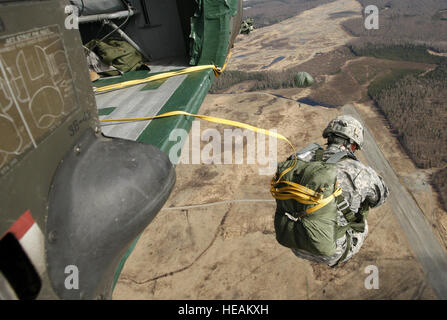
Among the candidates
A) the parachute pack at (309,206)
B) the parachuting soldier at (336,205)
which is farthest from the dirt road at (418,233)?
the parachute pack at (309,206)

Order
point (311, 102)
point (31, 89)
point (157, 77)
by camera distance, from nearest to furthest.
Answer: point (31, 89)
point (157, 77)
point (311, 102)

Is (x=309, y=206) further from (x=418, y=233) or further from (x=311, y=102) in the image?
(x=311, y=102)

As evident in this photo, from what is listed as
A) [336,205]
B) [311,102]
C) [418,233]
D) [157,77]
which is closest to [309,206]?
[336,205]

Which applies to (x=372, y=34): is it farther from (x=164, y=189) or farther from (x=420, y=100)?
(x=164, y=189)

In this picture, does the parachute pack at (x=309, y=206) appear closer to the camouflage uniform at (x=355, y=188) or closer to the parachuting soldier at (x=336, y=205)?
the parachuting soldier at (x=336, y=205)

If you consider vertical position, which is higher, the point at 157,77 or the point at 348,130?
the point at 157,77

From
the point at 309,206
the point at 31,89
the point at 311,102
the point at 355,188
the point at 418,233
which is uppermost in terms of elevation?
the point at 31,89
